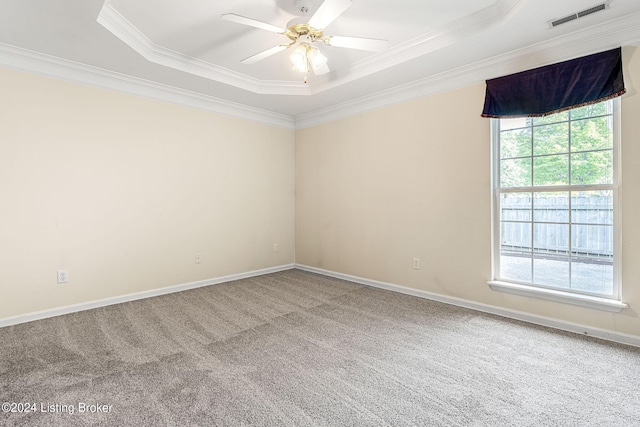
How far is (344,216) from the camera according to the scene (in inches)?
182

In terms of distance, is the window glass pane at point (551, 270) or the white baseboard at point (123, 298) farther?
the white baseboard at point (123, 298)

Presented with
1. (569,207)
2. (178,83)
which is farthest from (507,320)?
(178,83)

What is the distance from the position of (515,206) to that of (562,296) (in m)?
0.91

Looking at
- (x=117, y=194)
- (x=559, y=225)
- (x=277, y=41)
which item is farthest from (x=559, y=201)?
(x=117, y=194)

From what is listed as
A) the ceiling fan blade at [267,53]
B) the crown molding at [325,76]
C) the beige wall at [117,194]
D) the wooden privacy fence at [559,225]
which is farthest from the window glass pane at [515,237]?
the beige wall at [117,194]

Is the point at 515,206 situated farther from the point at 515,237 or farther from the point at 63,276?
the point at 63,276

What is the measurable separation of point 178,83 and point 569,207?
434cm

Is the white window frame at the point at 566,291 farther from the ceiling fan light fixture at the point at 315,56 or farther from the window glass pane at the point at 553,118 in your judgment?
the ceiling fan light fixture at the point at 315,56

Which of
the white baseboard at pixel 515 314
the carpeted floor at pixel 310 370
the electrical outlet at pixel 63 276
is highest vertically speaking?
the electrical outlet at pixel 63 276

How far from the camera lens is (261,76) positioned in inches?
152

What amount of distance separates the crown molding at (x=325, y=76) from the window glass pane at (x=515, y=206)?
1587mm

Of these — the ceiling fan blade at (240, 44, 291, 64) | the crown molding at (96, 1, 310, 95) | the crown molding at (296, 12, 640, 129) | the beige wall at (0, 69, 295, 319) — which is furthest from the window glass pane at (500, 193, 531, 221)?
the beige wall at (0, 69, 295, 319)

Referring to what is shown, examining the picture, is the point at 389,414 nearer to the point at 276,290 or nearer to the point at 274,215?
the point at 276,290

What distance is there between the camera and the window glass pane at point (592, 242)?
262cm
